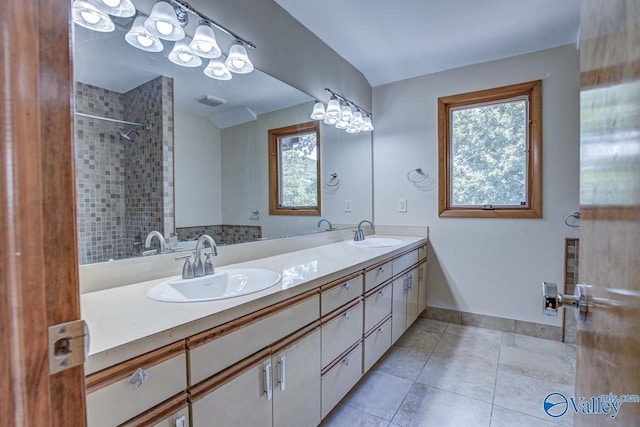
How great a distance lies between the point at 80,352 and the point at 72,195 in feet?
0.65

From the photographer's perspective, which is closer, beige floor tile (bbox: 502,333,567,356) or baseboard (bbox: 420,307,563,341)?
beige floor tile (bbox: 502,333,567,356)

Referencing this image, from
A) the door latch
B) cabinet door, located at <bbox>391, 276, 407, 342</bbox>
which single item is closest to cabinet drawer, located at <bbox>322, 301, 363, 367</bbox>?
cabinet door, located at <bbox>391, 276, 407, 342</bbox>

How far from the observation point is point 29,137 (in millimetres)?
337

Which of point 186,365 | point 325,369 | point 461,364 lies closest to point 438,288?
point 461,364

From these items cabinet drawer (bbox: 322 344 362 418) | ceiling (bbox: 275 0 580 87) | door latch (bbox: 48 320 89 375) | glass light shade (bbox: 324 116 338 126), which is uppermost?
ceiling (bbox: 275 0 580 87)

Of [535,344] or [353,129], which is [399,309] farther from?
[353,129]

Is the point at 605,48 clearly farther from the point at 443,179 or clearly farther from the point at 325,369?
the point at 443,179

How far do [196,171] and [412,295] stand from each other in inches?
74.3

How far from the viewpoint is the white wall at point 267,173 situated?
1.75m

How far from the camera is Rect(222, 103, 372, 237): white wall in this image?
1.75m

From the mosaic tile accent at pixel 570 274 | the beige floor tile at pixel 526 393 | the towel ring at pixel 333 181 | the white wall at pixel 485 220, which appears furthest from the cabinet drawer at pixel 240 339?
the mosaic tile accent at pixel 570 274

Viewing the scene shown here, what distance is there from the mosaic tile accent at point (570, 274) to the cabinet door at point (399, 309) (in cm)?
125

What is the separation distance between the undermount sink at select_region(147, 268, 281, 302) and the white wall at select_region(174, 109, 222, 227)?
324 millimetres

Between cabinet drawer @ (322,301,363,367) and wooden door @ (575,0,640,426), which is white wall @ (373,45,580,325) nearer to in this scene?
cabinet drawer @ (322,301,363,367)
